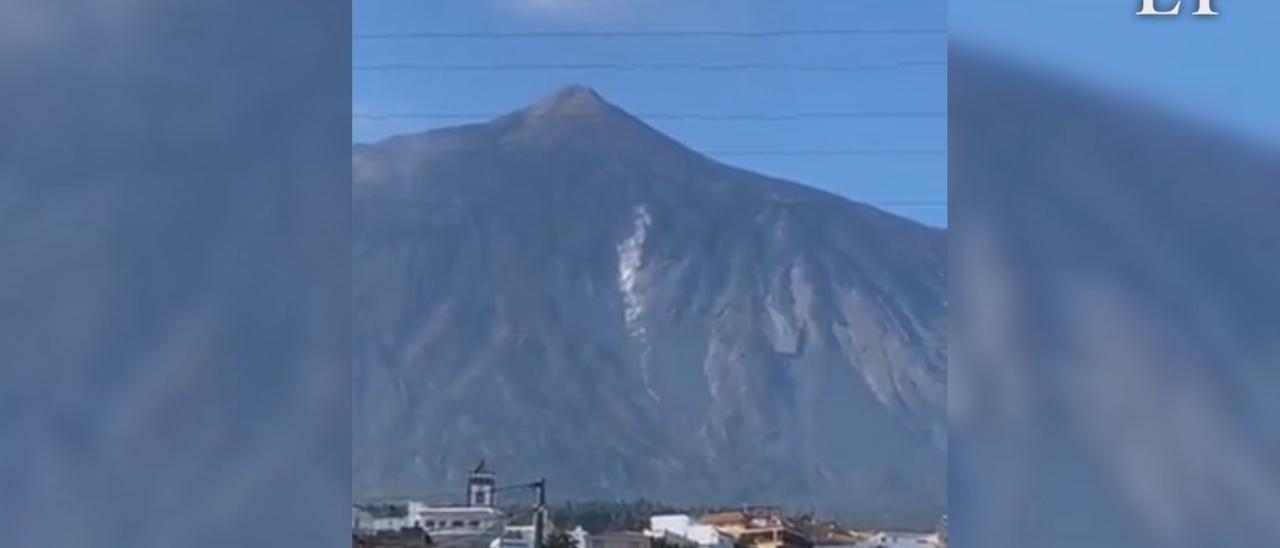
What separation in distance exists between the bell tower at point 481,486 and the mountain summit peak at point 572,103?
2.15 ft

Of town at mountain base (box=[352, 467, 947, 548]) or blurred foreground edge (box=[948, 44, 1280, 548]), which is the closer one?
blurred foreground edge (box=[948, 44, 1280, 548])

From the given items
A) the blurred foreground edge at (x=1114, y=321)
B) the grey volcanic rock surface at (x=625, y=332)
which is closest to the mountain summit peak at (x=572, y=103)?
the grey volcanic rock surface at (x=625, y=332)

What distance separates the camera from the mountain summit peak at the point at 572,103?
104 inches

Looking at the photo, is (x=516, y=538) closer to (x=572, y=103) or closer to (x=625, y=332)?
(x=625, y=332)

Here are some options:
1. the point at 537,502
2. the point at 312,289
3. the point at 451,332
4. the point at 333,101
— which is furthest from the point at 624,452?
the point at 333,101

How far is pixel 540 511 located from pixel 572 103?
0.75 meters

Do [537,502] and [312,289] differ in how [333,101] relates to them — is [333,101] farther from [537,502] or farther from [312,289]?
[537,502]

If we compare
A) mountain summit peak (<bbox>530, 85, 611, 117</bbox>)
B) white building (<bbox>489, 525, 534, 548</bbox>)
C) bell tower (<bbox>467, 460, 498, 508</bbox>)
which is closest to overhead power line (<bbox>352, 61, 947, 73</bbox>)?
mountain summit peak (<bbox>530, 85, 611, 117</bbox>)

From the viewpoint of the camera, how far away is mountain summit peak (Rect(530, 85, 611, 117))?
2654 mm

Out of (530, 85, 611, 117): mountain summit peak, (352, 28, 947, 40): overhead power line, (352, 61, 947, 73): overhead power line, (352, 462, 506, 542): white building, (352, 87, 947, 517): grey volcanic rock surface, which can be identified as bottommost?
(352, 462, 506, 542): white building

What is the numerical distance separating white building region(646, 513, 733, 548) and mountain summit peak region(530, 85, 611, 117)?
75 cm

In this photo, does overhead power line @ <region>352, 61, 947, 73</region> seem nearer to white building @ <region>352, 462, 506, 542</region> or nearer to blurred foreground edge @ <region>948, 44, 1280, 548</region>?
blurred foreground edge @ <region>948, 44, 1280, 548</region>

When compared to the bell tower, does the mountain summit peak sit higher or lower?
higher

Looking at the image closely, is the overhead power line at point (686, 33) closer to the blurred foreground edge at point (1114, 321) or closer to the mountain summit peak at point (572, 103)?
the mountain summit peak at point (572, 103)
